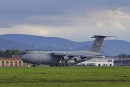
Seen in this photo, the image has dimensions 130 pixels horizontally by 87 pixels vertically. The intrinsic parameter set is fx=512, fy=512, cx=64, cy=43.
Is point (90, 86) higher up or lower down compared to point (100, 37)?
lower down

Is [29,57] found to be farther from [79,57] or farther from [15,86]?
Answer: [15,86]

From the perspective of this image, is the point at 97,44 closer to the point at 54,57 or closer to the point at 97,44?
the point at 97,44

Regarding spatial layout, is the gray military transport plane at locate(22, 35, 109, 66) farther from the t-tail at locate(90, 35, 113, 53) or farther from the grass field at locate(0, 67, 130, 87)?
the grass field at locate(0, 67, 130, 87)

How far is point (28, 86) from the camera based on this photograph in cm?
4097

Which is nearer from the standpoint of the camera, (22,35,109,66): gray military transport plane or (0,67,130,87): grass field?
(0,67,130,87): grass field

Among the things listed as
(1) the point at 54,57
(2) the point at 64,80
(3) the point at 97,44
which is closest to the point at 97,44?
(3) the point at 97,44

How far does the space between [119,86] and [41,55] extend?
115 m

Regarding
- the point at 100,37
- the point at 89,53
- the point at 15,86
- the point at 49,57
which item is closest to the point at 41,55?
the point at 49,57

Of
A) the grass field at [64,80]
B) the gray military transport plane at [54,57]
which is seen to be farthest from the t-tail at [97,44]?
the grass field at [64,80]

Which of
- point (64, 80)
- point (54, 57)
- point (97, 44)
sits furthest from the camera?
point (97, 44)

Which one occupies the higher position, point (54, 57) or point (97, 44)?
point (97, 44)

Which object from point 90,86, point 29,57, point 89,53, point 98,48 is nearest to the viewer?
point 90,86

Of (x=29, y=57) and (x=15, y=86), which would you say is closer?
(x=15, y=86)

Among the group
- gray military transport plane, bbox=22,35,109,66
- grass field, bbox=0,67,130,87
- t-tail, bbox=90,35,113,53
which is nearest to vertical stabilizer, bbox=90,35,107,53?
t-tail, bbox=90,35,113,53
